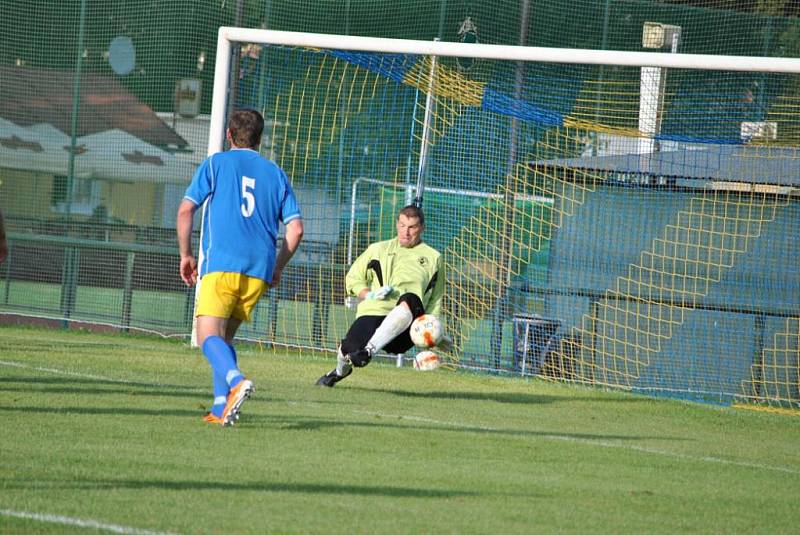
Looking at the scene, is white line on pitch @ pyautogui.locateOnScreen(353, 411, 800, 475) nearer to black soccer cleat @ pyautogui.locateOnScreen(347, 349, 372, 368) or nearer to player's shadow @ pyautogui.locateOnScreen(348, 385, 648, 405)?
black soccer cleat @ pyautogui.locateOnScreen(347, 349, 372, 368)

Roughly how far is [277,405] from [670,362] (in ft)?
19.9

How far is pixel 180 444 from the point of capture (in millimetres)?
6688

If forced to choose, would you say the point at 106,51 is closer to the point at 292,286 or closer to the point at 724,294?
the point at 292,286

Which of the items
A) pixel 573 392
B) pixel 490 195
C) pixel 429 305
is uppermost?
pixel 490 195

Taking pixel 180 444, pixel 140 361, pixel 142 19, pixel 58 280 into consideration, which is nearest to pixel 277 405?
pixel 180 444

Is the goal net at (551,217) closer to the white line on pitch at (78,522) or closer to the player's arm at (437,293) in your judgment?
the player's arm at (437,293)

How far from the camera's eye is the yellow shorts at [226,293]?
25.0 ft

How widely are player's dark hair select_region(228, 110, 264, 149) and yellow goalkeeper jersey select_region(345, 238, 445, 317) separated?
3.17m

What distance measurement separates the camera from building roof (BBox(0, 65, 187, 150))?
18.5 m

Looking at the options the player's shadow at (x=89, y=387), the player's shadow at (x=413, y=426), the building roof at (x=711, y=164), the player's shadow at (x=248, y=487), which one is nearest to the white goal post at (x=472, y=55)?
the building roof at (x=711, y=164)

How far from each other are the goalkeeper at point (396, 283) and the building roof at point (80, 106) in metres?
8.58

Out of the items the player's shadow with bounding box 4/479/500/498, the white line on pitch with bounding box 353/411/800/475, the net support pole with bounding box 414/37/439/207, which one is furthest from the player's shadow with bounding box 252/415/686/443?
the net support pole with bounding box 414/37/439/207

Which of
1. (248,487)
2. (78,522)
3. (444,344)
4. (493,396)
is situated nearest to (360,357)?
(444,344)

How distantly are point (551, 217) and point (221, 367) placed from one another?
298 inches
